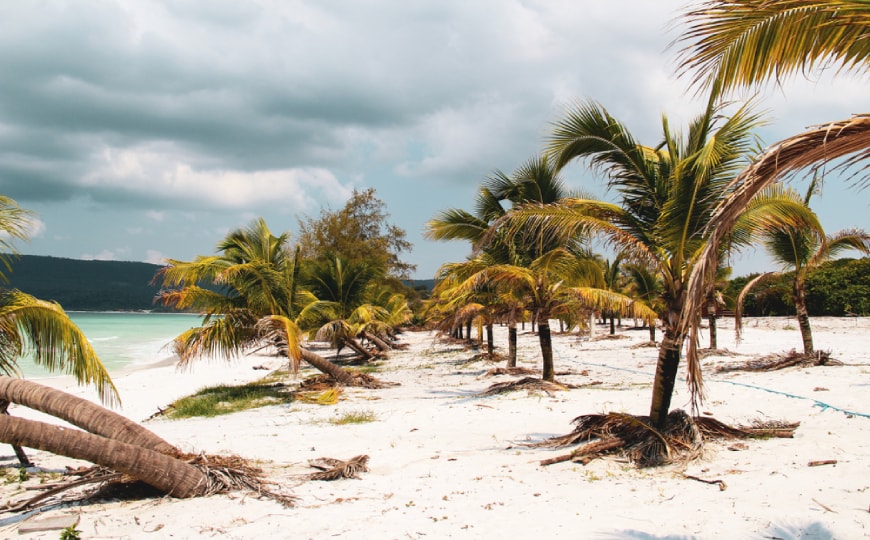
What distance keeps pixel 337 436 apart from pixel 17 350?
13.2ft

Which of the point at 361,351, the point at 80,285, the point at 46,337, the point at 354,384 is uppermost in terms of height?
the point at 80,285

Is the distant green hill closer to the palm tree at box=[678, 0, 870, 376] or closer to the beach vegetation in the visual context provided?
the beach vegetation

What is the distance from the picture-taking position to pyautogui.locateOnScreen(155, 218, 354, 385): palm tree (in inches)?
476

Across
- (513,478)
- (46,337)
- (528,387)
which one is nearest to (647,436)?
(513,478)

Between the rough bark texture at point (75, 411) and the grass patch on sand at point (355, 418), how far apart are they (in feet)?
12.0

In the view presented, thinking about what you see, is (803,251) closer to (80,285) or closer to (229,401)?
(229,401)

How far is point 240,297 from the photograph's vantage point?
1337 centimetres

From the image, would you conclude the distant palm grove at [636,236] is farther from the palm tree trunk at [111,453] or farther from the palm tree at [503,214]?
the palm tree trunk at [111,453]

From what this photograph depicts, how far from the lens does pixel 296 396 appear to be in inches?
478

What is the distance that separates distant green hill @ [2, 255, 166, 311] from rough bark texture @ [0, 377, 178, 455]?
149m

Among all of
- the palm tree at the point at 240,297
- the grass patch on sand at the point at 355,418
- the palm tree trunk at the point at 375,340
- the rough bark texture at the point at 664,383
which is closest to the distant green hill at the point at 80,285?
the palm tree trunk at the point at 375,340

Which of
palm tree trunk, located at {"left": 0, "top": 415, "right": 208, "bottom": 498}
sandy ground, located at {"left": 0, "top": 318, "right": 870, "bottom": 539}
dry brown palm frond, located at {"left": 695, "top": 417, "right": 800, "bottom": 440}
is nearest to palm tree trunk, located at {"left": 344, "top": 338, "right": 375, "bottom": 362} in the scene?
sandy ground, located at {"left": 0, "top": 318, "right": 870, "bottom": 539}

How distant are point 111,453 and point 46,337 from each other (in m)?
2.37

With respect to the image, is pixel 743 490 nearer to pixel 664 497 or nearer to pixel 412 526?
pixel 664 497
